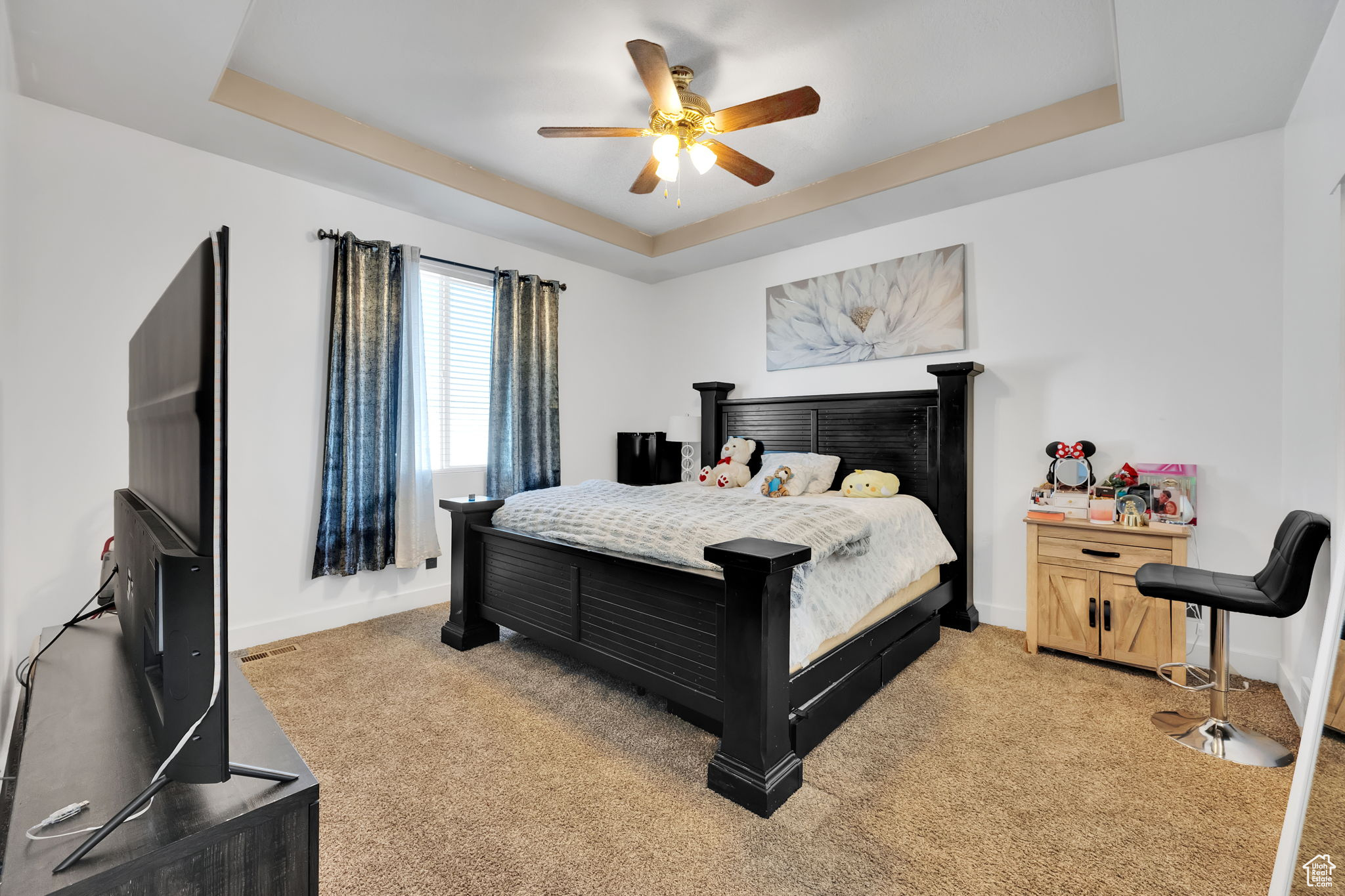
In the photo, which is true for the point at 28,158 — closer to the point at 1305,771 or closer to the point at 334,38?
the point at 334,38

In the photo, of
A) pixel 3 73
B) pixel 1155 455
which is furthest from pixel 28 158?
pixel 1155 455

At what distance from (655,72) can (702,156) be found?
45 cm

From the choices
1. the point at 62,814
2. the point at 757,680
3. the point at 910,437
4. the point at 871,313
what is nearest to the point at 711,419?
the point at 871,313

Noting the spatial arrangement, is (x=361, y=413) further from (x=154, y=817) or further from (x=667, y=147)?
(x=154, y=817)

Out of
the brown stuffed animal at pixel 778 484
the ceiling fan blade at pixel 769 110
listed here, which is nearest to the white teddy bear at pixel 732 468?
the brown stuffed animal at pixel 778 484

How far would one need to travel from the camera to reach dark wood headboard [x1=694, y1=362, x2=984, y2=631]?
3.36 metres

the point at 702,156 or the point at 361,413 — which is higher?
the point at 702,156

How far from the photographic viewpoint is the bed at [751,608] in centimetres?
177

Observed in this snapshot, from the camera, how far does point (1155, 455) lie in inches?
115

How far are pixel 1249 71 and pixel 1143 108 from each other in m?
0.33

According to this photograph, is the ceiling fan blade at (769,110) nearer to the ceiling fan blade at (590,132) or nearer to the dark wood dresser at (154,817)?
the ceiling fan blade at (590,132)

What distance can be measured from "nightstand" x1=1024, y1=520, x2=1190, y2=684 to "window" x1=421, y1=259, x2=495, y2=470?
3.45 m

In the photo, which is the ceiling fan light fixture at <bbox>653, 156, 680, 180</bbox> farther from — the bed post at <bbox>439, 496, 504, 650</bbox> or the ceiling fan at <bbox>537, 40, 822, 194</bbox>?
the bed post at <bbox>439, 496, 504, 650</bbox>

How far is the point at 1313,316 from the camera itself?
2.29 m
